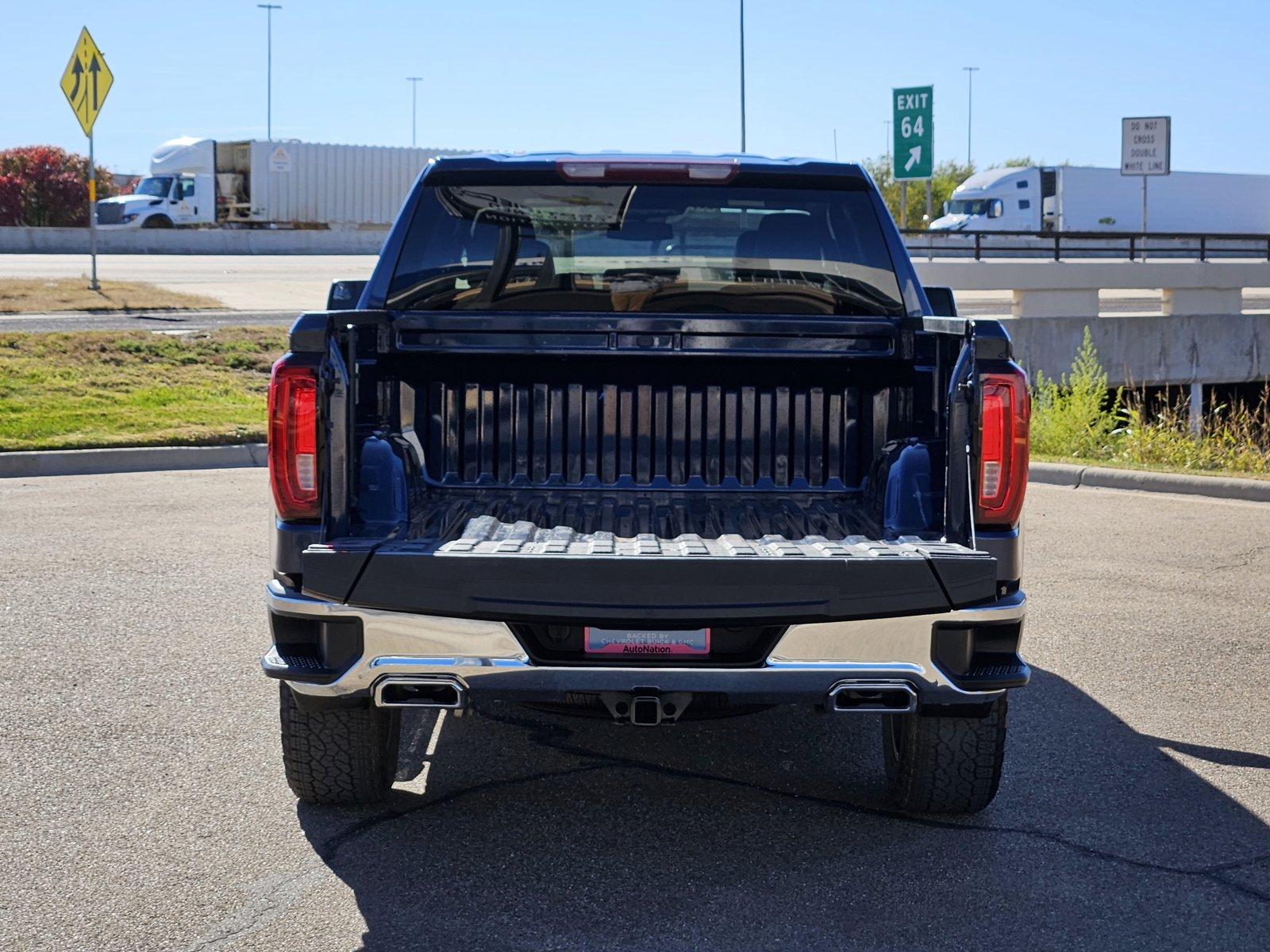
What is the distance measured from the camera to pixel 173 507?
35.2 feet

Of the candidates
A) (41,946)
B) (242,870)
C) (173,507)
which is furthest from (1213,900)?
(173,507)

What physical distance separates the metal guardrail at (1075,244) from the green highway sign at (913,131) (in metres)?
1.54

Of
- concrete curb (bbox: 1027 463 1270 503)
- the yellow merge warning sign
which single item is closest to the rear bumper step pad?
concrete curb (bbox: 1027 463 1270 503)

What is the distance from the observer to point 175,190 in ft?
167

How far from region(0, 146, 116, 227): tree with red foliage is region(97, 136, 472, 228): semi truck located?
179 inches

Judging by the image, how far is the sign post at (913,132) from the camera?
109 ft

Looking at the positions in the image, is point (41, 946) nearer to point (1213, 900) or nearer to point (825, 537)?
point (825, 537)

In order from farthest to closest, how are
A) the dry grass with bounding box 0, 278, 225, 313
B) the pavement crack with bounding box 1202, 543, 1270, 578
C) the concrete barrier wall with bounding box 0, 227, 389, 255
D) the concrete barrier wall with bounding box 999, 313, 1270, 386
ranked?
the concrete barrier wall with bounding box 0, 227, 389, 255
the concrete barrier wall with bounding box 999, 313, 1270, 386
the dry grass with bounding box 0, 278, 225, 313
the pavement crack with bounding box 1202, 543, 1270, 578

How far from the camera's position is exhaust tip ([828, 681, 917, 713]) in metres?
4.02

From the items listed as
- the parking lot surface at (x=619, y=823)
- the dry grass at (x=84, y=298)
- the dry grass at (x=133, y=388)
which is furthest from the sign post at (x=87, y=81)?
the parking lot surface at (x=619, y=823)

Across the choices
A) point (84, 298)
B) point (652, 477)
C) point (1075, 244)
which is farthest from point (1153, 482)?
point (1075, 244)

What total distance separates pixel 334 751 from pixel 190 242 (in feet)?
141

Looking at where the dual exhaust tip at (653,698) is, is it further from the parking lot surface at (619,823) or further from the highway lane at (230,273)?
the highway lane at (230,273)

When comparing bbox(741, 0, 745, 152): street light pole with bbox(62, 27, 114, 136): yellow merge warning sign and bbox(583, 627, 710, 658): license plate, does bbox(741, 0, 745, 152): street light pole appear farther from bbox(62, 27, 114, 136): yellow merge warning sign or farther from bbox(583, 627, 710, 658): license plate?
bbox(583, 627, 710, 658): license plate
